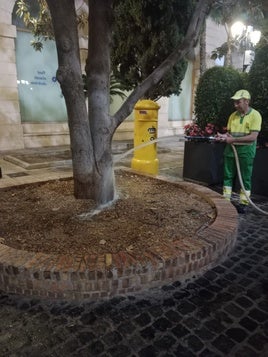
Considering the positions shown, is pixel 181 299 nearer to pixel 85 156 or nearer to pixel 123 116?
pixel 85 156

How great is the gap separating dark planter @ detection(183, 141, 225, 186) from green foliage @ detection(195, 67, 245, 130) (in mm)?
570

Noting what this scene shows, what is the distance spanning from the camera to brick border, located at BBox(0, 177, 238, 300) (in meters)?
2.22

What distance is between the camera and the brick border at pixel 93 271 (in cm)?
222

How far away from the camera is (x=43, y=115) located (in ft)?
34.8

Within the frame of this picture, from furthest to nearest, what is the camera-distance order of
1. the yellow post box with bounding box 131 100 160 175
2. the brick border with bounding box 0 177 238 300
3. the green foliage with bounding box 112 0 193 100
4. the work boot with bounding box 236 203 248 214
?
the yellow post box with bounding box 131 100 160 175 → the green foliage with bounding box 112 0 193 100 → the work boot with bounding box 236 203 248 214 → the brick border with bounding box 0 177 238 300

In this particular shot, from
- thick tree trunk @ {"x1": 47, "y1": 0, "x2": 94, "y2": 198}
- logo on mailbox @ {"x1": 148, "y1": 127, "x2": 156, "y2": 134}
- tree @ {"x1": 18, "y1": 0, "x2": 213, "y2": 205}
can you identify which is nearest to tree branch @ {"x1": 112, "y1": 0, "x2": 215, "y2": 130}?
tree @ {"x1": 18, "y1": 0, "x2": 213, "y2": 205}

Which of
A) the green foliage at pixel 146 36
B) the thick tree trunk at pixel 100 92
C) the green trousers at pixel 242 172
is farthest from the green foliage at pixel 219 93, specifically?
the thick tree trunk at pixel 100 92

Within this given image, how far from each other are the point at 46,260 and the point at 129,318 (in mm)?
806

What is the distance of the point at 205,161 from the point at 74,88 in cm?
332

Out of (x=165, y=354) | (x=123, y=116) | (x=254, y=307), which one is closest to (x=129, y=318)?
(x=165, y=354)

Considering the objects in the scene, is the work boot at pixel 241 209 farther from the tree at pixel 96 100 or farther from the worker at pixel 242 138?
the tree at pixel 96 100

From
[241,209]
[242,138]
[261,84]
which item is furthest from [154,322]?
[261,84]

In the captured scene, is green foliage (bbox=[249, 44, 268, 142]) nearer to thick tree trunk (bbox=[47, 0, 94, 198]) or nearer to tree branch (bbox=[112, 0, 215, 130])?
tree branch (bbox=[112, 0, 215, 130])

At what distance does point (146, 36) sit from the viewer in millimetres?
5336
